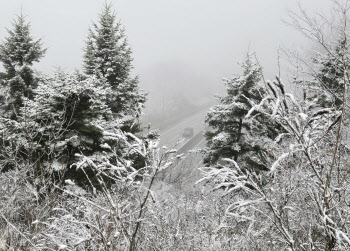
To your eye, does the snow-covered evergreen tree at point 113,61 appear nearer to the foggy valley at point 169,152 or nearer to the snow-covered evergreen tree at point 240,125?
the foggy valley at point 169,152

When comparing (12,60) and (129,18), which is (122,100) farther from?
(129,18)

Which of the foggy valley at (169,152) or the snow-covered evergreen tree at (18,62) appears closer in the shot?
the foggy valley at (169,152)

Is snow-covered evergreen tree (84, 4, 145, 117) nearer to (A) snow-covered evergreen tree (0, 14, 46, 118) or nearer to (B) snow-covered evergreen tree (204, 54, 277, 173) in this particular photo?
(A) snow-covered evergreen tree (0, 14, 46, 118)

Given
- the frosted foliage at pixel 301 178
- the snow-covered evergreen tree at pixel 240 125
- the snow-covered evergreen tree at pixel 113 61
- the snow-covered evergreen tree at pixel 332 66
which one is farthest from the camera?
the snow-covered evergreen tree at pixel 113 61

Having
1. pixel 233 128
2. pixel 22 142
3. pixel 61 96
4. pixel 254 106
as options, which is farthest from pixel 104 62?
pixel 254 106

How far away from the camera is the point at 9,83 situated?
41.6 ft

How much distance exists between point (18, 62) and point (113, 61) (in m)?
5.08

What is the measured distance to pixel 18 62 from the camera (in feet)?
42.8

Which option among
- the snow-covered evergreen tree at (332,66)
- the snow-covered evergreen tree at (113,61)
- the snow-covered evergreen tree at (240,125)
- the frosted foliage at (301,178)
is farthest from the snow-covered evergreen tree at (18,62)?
the frosted foliage at (301,178)

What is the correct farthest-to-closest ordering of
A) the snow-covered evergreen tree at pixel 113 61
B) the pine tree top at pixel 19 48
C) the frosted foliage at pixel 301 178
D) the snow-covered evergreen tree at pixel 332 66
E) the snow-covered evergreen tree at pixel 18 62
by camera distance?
1. the snow-covered evergreen tree at pixel 113 61
2. the pine tree top at pixel 19 48
3. the snow-covered evergreen tree at pixel 18 62
4. the snow-covered evergreen tree at pixel 332 66
5. the frosted foliage at pixel 301 178

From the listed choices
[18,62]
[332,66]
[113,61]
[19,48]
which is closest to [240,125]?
[332,66]

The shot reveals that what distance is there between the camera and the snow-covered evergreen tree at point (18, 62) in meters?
12.8

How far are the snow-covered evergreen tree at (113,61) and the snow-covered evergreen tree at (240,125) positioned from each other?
4976 mm

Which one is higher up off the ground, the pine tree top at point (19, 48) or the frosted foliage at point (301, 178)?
the pine tree top at point (19, 48)
